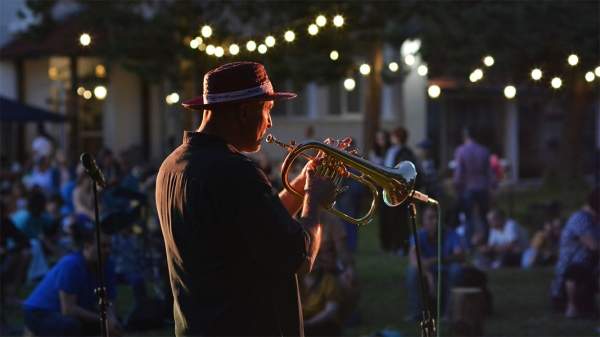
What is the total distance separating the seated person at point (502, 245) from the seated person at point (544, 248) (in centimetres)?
13

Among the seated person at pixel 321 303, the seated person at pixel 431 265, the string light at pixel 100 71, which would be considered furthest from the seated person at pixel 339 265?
the string light at pixel 100 71

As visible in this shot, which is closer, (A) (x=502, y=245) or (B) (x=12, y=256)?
(B) (x=12, y=256)

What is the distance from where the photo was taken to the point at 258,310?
396 centimetres

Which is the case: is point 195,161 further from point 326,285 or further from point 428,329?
point 326,285

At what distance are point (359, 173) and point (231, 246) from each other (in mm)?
952

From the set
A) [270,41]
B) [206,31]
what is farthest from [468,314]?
[206,31]

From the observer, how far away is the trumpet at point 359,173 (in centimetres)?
427

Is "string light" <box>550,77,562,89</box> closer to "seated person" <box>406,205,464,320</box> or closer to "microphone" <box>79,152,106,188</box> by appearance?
"microphone" <box>79,152,106,188</box>

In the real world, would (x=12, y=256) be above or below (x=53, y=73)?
below

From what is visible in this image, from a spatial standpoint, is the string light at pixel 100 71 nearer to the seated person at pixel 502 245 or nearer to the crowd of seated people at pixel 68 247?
the crowd of seated people at pixel 68 247

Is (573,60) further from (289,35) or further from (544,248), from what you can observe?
(544,248)

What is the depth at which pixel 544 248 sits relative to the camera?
14570 millimetres

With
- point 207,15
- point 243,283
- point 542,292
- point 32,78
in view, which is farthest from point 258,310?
point 32,78

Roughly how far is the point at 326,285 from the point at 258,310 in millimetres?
6568
